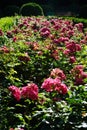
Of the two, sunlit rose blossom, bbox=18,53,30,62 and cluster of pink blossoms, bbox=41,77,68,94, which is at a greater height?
sunlit rose blossom, bbox=18,53,30,62

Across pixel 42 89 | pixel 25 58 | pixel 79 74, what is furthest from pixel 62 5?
pixel 79 74

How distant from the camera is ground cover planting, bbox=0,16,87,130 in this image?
11.6 ft

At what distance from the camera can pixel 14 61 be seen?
550 cm

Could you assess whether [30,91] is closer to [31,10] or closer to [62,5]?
[31,10]

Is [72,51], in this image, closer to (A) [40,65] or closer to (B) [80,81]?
(A) [40,65]

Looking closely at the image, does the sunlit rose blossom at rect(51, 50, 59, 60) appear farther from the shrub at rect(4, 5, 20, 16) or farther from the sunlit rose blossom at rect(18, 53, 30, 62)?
the shrub at rect(4, 5, 20, 16)

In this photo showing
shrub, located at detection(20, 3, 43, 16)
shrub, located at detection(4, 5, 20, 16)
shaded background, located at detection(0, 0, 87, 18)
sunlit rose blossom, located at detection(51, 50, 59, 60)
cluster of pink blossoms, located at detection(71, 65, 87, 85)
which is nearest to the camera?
cluster of pink blossoms, located at detection(71, 65, 87, 85)

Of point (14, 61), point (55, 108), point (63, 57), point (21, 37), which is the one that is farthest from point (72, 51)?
point (55, 108)

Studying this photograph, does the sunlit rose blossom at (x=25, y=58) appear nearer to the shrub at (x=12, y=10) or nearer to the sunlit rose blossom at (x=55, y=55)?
the sunlit rose blossom at (x=55, y=55)

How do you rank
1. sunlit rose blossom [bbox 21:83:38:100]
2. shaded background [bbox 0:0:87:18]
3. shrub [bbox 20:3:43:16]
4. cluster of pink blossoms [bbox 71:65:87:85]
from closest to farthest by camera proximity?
sunlit rose blossom [bbox 21:83:38:100] → cluster of pink blossoms [bbox 71:65:87:85] → shrub [bbox 20:3:43:16] → shaded background [bbox 0:0:87:18]

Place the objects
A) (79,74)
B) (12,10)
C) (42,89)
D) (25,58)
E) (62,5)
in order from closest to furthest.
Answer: (79,74) < (42,89) < (25,58) < (12,10) < (62,5)

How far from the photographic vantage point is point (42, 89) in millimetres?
4617

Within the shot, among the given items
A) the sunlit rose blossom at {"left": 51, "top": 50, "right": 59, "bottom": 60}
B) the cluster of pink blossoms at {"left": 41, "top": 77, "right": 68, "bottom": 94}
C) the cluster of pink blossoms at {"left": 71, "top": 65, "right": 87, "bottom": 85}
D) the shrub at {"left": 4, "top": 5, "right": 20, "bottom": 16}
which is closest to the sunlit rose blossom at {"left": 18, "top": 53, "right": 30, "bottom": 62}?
the sunlit rose blossom at {"left": 51, "top": 50, "right": 59, "bottom": 60}

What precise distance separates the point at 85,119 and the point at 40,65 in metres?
2.24
